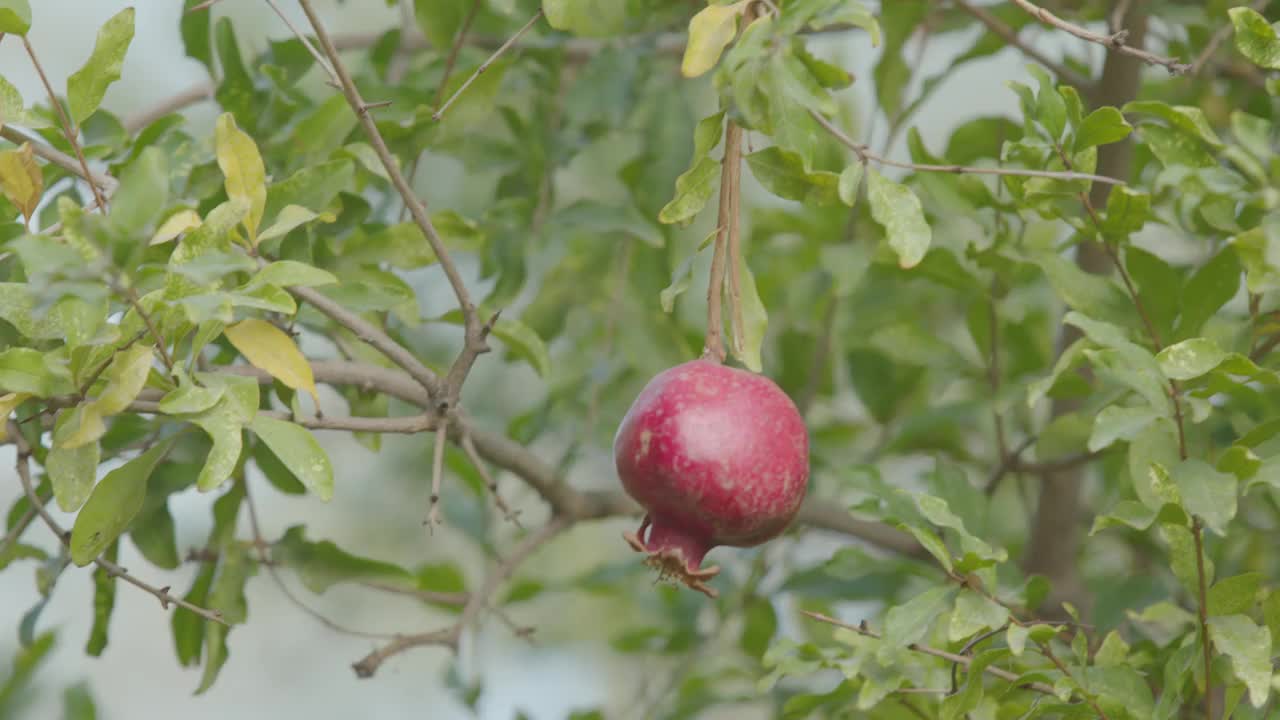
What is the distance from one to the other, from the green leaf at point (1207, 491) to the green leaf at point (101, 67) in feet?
1.95

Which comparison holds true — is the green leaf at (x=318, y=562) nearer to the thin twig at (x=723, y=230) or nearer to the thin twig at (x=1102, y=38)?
the thin twig at (x=723, y=230)

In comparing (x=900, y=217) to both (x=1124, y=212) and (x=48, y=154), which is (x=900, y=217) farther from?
(x=48, y=154)

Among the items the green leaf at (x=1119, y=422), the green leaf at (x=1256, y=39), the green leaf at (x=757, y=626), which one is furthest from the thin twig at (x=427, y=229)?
the green leaf at (x=757, y=626)

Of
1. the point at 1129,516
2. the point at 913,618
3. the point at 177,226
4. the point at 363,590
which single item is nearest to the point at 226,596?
the point at 177,226

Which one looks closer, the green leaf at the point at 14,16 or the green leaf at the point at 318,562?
the green leaf at the point at 14,16

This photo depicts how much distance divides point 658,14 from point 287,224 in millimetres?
550

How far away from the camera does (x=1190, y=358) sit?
2.19ft

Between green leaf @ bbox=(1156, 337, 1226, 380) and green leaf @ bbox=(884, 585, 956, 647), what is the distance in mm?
179

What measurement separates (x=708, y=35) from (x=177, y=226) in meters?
0.28

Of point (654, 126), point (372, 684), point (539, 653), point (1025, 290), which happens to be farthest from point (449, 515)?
point (372, 684)

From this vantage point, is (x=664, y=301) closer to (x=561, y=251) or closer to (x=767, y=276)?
(x=561, y=251)

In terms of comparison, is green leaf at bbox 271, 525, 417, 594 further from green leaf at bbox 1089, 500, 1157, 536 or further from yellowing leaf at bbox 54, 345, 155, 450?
green leaf at bbox 1089, 500, 1157, 536

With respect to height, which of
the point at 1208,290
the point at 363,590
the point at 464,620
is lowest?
the point at 363,590

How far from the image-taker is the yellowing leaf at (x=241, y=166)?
720mm
